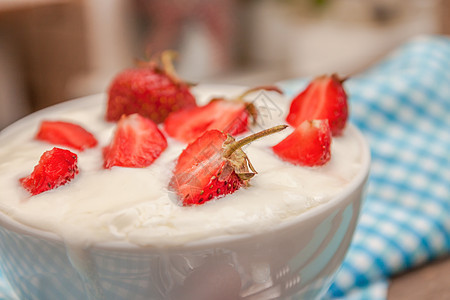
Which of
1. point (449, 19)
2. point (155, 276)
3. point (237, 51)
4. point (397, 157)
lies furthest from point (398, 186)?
point (237, 51)

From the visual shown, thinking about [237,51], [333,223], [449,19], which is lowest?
[237,51]

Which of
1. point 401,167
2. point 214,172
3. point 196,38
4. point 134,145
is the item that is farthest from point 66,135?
point 196,38

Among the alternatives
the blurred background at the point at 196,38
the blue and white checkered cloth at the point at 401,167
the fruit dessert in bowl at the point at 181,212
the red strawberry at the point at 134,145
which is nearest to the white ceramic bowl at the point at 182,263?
the fruit dessert in bowl at the point at 181,212

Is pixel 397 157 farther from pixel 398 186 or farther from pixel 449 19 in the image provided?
pixel 449 19

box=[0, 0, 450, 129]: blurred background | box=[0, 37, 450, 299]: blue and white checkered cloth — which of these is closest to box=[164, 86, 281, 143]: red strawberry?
box=[0, 37, 450, 299]: blue and white checkered cloth

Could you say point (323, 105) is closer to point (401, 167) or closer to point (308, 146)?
point (308, 146)

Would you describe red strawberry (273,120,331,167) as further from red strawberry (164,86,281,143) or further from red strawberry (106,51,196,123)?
red strawberry (106,51,196,123)
